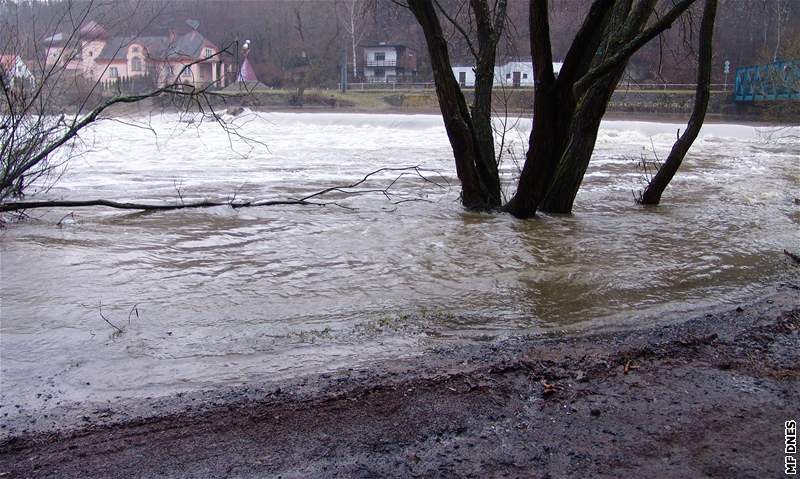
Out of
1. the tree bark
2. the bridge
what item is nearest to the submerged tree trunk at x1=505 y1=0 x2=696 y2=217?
the tree bark

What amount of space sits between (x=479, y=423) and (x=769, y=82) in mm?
34913

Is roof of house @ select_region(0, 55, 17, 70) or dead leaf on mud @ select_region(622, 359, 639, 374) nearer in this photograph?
dead leaf on mud @ select_region(622, 359, 639, 374)

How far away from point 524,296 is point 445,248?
2111 mm

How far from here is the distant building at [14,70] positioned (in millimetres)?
8688

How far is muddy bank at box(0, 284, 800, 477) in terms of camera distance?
292cm

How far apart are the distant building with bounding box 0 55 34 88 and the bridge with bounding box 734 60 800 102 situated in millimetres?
24906

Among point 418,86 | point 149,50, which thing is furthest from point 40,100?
point 418,86

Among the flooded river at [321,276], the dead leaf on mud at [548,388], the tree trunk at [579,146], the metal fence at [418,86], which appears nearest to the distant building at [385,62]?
the metal fence at [418,86]

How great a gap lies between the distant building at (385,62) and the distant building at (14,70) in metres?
57.0

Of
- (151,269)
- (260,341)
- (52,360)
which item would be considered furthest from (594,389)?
(151,269)

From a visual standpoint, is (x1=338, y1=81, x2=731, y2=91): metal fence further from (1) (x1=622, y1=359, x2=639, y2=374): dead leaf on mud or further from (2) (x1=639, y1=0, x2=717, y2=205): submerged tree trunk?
(1) (x1=622, y1=359, x2=639, y2=374): dead leaf on mud

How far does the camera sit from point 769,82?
32.5 m

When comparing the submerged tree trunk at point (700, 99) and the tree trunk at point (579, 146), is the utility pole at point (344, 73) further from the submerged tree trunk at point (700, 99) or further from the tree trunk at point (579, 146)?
the tree trunk at point (579, 146)

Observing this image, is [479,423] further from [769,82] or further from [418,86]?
[418,86]
